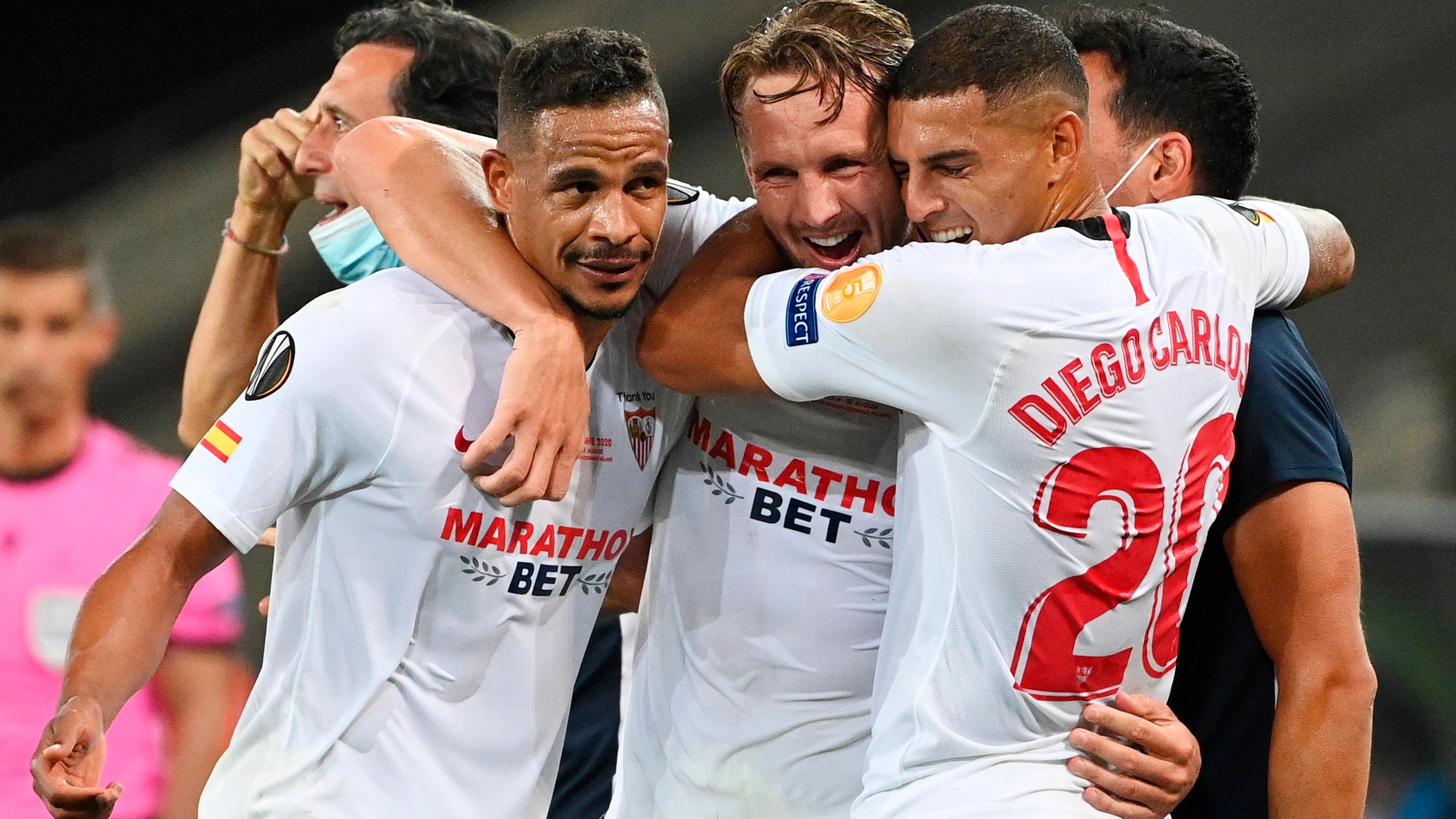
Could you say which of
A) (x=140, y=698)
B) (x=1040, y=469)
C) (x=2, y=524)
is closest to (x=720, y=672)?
(x=1040, y=469)

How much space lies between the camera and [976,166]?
6.79 ft

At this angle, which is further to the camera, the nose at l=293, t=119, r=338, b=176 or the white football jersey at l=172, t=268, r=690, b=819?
the nose at l=293, t=119, r=338, b=176

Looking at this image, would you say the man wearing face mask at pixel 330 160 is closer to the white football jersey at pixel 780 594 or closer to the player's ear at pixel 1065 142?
the white football jersey at pixel 780 594

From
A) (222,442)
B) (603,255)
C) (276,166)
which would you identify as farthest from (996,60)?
(276,166)

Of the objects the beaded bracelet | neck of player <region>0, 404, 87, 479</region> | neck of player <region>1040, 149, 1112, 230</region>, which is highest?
neck of player <region>1040, 149, 1112, 230</region>

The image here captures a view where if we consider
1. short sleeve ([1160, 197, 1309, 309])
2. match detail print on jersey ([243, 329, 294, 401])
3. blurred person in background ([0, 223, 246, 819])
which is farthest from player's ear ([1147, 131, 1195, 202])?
blurred person in background ([0, 223, 246, 819])

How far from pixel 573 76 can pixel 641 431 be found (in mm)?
565

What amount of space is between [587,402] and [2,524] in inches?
110

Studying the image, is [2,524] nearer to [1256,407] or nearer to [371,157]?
[371,157]

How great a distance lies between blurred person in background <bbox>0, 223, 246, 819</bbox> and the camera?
391 centimetres

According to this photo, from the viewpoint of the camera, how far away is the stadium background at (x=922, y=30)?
4.92 meters

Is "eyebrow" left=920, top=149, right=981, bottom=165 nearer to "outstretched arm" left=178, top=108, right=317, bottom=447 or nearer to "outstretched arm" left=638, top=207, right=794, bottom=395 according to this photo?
"outstretched arm" left=638, top=207, right=794, bottom=395

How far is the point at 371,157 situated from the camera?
2277 mm

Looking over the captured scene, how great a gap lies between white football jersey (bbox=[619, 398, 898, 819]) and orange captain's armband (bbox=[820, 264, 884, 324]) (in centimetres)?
33
